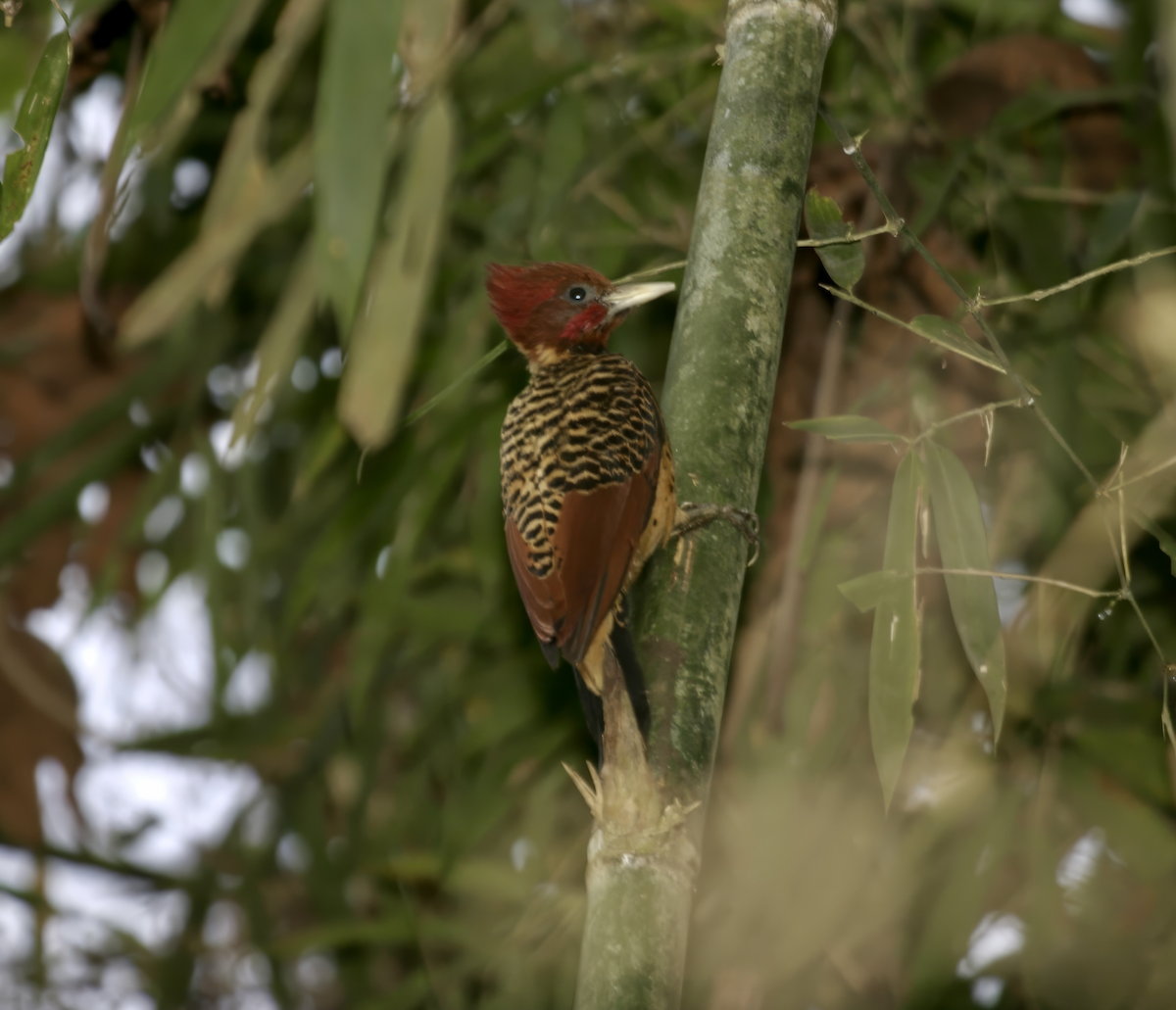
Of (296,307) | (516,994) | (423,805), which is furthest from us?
(423,805)

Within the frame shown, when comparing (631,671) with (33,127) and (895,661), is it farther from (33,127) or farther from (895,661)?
(33,127)

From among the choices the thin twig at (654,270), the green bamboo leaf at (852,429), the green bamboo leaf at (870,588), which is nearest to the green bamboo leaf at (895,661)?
the green bamboo leaf at (870,588)

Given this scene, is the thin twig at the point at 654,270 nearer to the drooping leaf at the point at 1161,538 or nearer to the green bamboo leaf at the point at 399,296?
the green bamboo leaf at the point at 399,296

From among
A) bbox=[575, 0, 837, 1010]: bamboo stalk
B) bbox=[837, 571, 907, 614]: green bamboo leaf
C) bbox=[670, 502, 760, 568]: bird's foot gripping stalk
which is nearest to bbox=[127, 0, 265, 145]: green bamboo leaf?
bbox=[575, 0, 837, 1010]: bamboo stalk

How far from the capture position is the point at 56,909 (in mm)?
3123

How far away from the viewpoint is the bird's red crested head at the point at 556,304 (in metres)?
1.63

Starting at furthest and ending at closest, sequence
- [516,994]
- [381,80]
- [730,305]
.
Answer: [516,994] < [730,305] < [381,80]

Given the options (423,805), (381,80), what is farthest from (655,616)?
(423,805)

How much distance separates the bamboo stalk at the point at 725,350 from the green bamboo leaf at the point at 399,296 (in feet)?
0.89

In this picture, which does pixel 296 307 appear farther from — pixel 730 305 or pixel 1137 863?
pixel 1137 863

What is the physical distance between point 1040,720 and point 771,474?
636mm

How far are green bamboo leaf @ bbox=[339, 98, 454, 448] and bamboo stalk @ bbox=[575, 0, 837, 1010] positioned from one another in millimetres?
272

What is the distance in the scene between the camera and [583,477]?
1421mm

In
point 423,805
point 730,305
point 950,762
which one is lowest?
point 423,805
